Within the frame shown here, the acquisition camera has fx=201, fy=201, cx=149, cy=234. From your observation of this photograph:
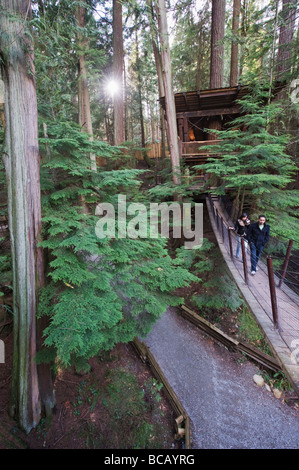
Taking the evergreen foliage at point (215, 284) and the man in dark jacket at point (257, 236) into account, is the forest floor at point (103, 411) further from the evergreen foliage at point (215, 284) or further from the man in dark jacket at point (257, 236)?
the man in dark jacket at point (257, 236)

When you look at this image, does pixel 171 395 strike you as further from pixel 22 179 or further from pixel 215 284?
pixel 22 179

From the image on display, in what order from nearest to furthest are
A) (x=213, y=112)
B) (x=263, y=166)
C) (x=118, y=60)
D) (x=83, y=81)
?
1. (x=263, y=166)
2. (x=83, y=81)
3. (x=118, y=60)
4. (x=213, y=112)

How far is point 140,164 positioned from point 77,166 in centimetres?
1587

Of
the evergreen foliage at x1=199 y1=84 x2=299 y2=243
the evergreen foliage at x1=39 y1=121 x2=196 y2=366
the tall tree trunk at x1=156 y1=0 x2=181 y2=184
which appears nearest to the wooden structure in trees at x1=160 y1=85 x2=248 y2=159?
the tall tree trunk at x1=156 y1=0 x2=181 y2=184

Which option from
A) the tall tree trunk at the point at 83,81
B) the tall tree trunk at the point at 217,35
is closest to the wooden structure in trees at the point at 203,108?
the tall tree trunk at the point at 217,35

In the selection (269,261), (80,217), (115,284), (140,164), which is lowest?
(115,284)

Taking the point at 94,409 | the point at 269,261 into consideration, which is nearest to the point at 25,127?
the point at 269,261

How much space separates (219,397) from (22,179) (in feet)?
20.2

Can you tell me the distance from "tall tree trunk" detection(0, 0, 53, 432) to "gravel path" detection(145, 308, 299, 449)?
3.53 meters

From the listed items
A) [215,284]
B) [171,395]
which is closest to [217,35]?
[215,284]

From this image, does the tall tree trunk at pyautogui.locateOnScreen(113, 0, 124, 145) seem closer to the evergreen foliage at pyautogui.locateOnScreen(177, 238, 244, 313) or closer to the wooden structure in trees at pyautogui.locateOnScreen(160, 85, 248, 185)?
the wooden structure in trees at pyautogui.locateOnScreen(160, 85, 248, 185)

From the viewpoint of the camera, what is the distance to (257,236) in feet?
15.6

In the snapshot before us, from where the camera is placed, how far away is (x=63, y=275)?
2.85m
